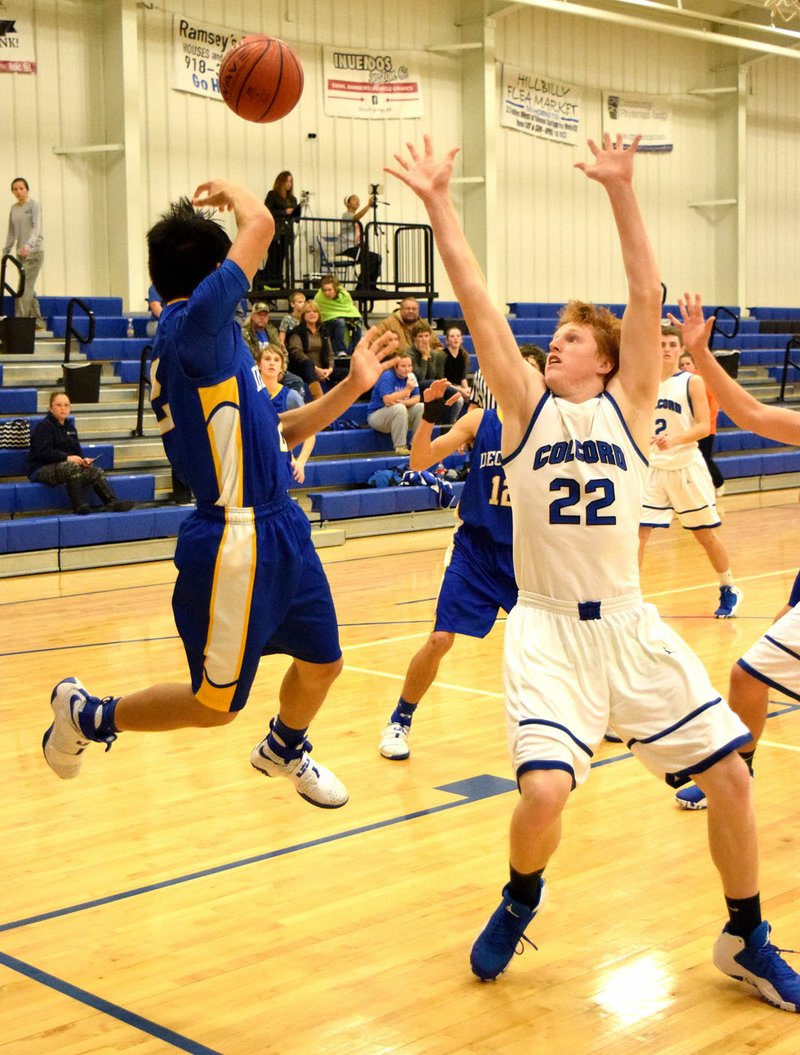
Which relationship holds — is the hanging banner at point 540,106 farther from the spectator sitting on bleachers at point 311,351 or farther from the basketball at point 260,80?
the basketball at point 260,80

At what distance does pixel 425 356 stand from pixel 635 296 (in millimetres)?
10308

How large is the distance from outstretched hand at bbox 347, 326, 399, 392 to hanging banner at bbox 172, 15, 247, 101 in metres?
11.8

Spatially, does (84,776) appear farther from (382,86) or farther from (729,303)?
(729,303)

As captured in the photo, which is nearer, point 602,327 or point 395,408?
point 602,327

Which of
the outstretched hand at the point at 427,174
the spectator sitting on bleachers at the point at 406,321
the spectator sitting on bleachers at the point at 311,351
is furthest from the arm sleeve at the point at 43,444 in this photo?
the outstretched hand at the point at 427,174

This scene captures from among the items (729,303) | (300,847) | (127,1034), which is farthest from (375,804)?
(729,303)

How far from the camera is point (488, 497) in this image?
4.88m

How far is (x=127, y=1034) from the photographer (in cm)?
289

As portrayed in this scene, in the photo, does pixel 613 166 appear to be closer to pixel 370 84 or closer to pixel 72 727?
pixel 72 727

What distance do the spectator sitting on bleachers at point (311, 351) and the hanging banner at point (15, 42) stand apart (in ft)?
12.9

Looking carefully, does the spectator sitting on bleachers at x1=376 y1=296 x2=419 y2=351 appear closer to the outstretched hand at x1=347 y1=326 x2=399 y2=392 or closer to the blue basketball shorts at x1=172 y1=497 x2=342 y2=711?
the outstretched hand at x1=347 y1=326 x2=399 y2=392

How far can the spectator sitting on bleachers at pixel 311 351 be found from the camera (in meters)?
12.7

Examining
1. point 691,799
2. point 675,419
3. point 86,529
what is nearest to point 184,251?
point 691,799

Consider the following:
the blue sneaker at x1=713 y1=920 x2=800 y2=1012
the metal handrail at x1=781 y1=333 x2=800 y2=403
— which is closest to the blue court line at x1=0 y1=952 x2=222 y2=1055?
the blue sneaker at x1=713 y1=920 x2=800 y2=1012
